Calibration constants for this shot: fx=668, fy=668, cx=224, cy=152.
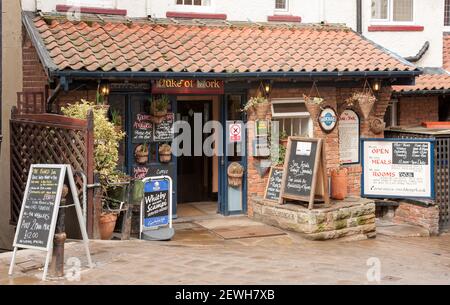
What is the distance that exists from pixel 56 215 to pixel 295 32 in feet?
26.1

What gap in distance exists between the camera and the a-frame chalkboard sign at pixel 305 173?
1162 cm

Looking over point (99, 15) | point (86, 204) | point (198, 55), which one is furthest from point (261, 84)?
point (86, 204)

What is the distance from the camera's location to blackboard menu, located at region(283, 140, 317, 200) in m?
11.7

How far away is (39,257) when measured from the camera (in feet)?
29.6

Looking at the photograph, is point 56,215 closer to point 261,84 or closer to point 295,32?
point 261,84

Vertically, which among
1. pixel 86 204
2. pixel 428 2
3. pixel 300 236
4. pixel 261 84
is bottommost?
pixel 300 236

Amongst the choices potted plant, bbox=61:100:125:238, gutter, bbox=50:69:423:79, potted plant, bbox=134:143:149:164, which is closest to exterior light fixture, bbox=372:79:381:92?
gutter, bbox=50:69:423:79

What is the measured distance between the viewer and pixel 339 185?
12.9 m

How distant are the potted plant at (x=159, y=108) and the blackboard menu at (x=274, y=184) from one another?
234 cm

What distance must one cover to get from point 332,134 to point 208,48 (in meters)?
3.07

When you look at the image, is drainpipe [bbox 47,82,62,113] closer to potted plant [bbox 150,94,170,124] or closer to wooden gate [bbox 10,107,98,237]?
wooden gate [bbox 10,107,98,237]

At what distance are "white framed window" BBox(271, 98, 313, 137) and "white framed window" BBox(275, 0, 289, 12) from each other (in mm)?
2391

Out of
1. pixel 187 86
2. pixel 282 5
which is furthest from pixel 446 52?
pixel 187 86

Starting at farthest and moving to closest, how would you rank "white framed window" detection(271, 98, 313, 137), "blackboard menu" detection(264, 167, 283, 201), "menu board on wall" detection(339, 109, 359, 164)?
"menu board on wall" detection(339, 109, 359, 164)
"white framed window" detection(271, 98, 313, 137)
"blackboard menu" detection(264, 167, 283, 201)
